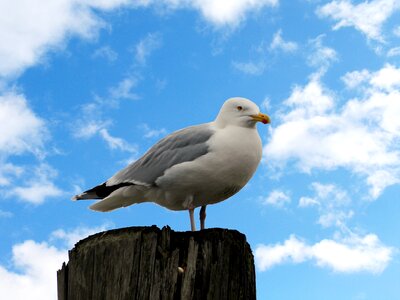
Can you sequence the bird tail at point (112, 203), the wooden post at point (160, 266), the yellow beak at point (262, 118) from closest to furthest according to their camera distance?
1. the wooden post at point (160, 266)
2. the yellow beak at point (262, 118)
3. the bird tail at point (112, 203)

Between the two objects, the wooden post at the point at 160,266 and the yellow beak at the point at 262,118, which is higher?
the yellow beak at the point at 262,118

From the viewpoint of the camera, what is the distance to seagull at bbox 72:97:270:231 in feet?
19.0

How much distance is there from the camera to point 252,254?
14.4 feet

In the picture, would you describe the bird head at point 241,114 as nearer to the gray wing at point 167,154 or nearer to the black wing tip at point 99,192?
the gray wing at point 167,154

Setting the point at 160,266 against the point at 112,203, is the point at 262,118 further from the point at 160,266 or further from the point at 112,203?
the point at 160,266

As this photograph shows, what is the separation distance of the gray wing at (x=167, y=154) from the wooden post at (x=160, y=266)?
1778mm

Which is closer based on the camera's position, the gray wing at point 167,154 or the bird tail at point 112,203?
the gray wing at point 167,154

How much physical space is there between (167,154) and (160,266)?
7.78ft

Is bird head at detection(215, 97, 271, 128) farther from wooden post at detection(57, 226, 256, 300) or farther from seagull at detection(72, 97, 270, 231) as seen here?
wooden post at detection(57, 226, 256, 300)

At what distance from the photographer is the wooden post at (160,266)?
12.6ft

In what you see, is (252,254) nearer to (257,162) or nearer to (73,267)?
(73,267)

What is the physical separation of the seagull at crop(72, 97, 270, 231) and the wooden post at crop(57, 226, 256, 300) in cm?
157

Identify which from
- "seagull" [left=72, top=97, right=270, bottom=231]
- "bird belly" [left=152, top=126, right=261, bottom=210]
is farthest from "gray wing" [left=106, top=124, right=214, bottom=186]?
"bird belly" [left=152, top=126, right=261, bottom=210]

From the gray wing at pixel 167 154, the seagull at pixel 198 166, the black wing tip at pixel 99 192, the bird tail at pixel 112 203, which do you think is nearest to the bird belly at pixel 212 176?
the seagull at pixel 198 166
